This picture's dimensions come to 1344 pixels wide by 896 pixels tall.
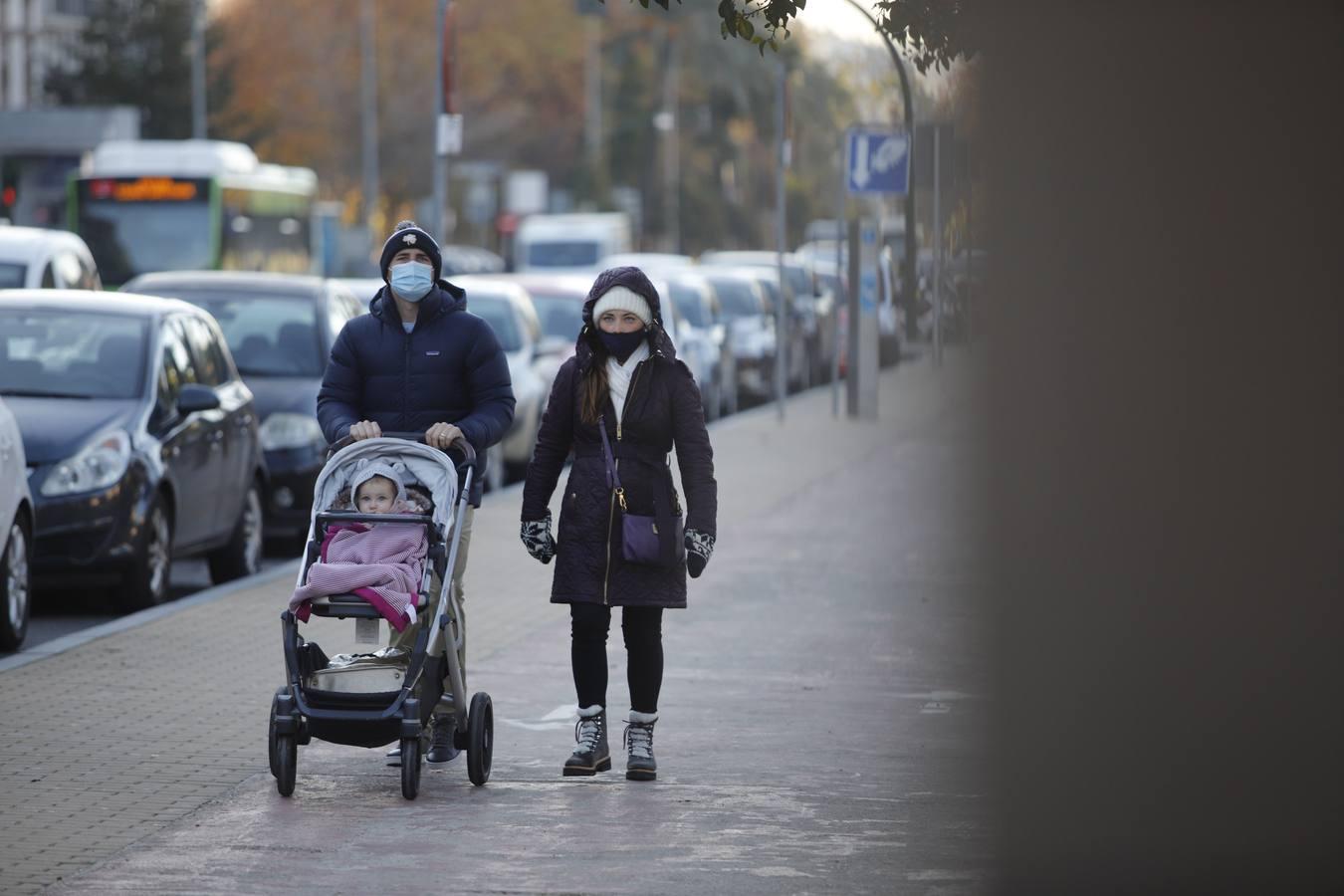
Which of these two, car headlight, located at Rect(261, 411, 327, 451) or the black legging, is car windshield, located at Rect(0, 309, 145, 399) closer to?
car headlight, located at Rect(261, 411, 327, 451)

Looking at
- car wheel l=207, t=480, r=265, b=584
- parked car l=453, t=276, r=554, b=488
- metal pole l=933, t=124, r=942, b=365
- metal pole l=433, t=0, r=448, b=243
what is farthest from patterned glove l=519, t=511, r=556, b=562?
parked car l=453, t=276, r=554, b=488

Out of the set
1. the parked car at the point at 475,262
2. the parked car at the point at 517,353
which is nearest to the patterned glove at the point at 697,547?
the parked car at the point at 517,353

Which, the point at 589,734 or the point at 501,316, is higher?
the point at 501,316

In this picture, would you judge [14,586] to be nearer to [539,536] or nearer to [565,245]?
[539,536]

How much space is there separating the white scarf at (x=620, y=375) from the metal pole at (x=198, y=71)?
50639 mm

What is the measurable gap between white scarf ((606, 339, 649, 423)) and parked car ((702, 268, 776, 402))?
24796mm

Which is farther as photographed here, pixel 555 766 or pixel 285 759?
pixel 555 766

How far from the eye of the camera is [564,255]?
5078 cm

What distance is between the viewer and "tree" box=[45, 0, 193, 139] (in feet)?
196

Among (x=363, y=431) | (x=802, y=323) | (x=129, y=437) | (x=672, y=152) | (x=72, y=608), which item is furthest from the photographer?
(x=672, y=152)

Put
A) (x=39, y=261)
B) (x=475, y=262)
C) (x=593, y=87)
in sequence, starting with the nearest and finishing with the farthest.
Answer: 1. (x=39, y=261)
2. (x=475, y=262)
3. (x=593, y=87)

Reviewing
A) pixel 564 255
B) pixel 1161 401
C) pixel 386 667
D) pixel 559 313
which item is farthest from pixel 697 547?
pixel 564 255

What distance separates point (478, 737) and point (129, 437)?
5098 millimetres

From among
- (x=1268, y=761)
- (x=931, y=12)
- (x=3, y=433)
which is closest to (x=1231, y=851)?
(x=1268, y=761)
